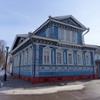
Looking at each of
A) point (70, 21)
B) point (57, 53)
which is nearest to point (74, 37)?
point (70, 21)

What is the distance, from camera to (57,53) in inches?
544

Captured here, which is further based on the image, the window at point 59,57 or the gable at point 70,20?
the gable at point 70,20

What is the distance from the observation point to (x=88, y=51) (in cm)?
1703

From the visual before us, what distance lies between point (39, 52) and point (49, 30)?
361cm

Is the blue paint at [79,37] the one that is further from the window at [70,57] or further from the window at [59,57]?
the window at [59,57]

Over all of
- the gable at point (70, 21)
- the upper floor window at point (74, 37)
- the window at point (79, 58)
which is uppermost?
the gable at point (70, 21)

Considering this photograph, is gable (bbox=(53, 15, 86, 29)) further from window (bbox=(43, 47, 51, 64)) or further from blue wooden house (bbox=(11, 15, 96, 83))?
window (bbox=(43, 47, 51, 64))

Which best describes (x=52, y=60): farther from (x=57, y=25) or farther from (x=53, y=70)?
(x=57, y=25)

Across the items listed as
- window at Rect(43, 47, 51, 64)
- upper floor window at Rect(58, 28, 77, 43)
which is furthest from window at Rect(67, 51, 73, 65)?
window at Rect(43, 47, 51, 64)

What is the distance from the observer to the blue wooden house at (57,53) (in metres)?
12.0

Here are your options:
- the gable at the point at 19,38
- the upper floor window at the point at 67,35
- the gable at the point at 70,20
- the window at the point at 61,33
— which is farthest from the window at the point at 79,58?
the gable at the point at 19,38

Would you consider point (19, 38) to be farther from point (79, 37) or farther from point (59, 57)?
point (79, 37)

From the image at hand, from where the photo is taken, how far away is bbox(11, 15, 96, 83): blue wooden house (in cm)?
1200

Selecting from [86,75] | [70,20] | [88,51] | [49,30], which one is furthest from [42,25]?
[86,75]
